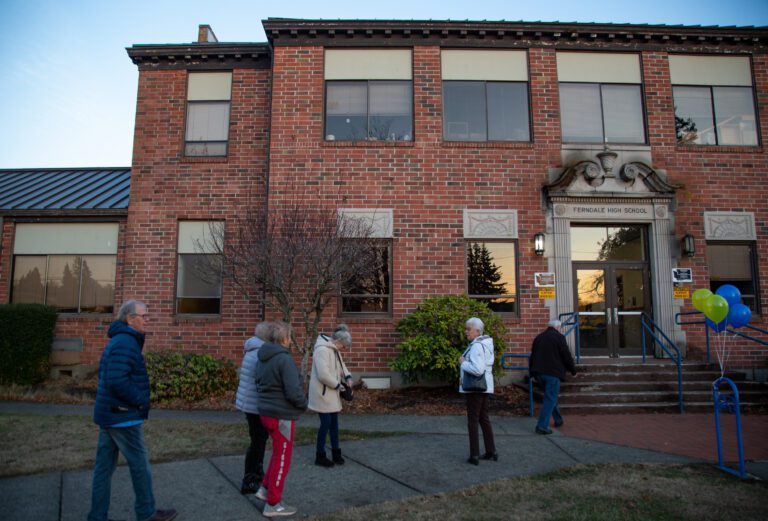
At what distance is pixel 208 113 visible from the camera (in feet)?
41.3

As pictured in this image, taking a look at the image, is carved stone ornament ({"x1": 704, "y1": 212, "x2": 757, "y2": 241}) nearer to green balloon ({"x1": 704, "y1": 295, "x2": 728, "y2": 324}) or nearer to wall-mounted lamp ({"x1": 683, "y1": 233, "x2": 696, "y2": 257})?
wall-mounted lamp ({"x1": 683, "y1": 233, "x2": 696, "y2": 257})

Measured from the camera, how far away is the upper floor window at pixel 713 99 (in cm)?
1223

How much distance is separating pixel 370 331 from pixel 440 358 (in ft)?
7.09

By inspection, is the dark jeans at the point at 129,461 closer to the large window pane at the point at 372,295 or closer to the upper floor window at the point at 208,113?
the large window pane at the point at 372,295

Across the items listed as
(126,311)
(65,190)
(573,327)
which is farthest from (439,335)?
(65,190)

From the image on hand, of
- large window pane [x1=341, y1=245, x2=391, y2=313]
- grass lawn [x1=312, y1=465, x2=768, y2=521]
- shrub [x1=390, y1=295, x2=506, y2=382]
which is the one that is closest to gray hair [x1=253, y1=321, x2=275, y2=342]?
grass lawn [x1=312, y1=465, x2=768, y2=521]

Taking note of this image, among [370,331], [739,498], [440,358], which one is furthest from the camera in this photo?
[370,331]

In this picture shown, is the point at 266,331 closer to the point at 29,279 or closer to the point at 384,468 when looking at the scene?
the point at 384,468

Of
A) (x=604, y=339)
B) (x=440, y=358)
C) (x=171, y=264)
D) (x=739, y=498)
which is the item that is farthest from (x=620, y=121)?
(x=171, y=264)

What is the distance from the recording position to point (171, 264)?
469 inches

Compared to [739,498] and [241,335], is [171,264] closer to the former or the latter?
[241,335]

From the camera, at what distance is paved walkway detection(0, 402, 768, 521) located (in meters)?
4.79

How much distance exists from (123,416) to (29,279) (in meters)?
10.5

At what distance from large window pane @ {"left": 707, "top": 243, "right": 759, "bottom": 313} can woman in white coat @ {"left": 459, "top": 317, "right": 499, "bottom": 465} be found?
8249 mm
